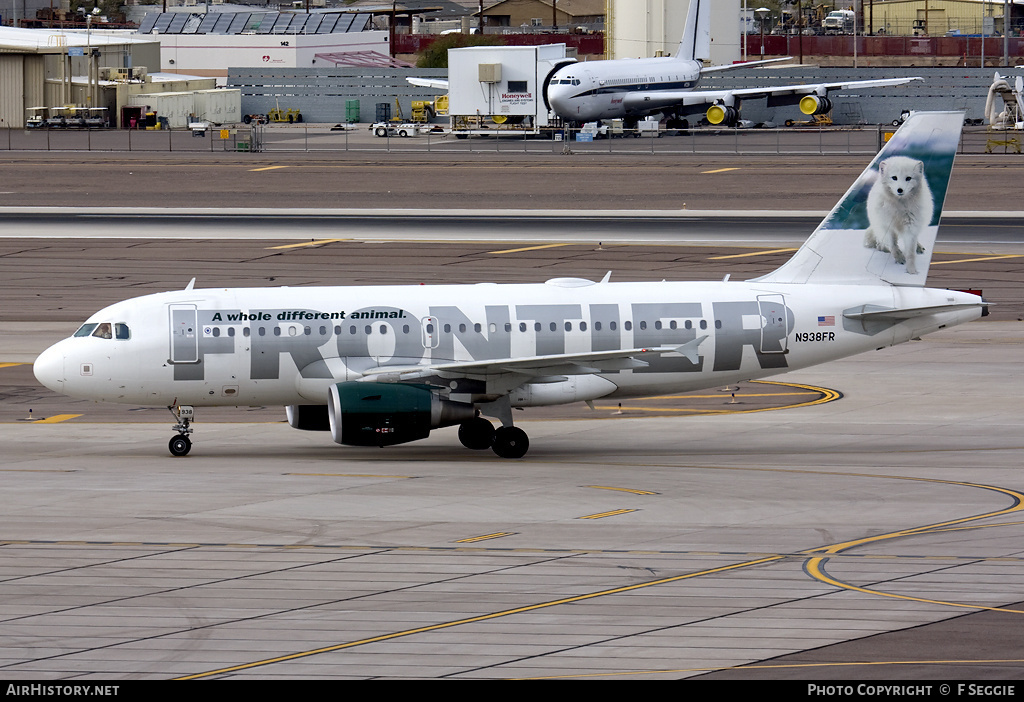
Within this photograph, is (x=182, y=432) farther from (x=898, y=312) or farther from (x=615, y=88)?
(x=615, y=88)

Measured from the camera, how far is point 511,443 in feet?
111

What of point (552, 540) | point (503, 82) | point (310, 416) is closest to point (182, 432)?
point (310, 416)

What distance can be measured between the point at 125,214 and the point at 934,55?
12562 centimetres

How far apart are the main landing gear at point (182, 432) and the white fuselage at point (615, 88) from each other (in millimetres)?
93374

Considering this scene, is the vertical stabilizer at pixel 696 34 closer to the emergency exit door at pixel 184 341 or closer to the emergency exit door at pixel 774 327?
the emergency exit door at pixel 774 327

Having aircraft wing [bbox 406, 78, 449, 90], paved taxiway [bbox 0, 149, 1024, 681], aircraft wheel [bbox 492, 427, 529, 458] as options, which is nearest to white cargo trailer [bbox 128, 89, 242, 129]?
aircraft wing [bbox 406, 78, 449, 90]

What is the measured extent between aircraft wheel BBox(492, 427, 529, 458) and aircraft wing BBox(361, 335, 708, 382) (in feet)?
5.45

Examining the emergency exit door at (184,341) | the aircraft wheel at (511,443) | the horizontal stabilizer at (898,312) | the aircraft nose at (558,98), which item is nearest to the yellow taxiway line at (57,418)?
the emergency exit door at (184,341)

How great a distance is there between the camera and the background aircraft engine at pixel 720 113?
131 metres

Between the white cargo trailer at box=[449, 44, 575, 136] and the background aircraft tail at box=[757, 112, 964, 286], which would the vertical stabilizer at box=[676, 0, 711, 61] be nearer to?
the white cargo trailer at box=[449, 44, 575, 136]

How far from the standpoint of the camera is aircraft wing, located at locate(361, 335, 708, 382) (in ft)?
106

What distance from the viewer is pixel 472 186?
9981 cm

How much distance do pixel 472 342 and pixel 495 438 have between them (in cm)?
247

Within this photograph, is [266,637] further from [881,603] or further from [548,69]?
[548,69]
